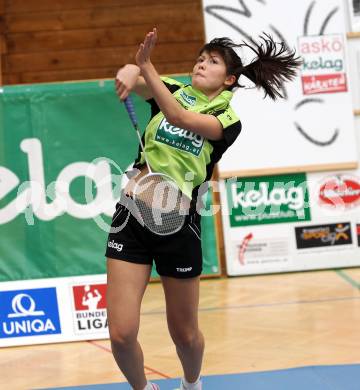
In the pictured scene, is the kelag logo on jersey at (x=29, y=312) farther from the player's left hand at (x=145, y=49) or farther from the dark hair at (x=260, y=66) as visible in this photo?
the player's left hand at (x=145, y=49)

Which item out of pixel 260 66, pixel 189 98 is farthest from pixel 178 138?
pixel 260 66

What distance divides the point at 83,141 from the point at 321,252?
2.28m

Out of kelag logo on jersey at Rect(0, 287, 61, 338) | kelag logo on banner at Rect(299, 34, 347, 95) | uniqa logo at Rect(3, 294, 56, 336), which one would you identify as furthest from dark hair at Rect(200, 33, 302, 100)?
kelag logo on banner at Rect(299, 34, 347, 95)

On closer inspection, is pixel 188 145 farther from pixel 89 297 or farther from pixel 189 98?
pixel 89 297

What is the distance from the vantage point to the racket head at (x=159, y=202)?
3049mm

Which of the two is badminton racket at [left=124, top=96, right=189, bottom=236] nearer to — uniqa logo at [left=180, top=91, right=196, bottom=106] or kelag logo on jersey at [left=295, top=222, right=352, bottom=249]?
uniqa logo at [left=180, top=91, right=196, bottom=106]

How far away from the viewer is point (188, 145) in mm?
3049

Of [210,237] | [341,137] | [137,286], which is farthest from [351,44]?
[137,286]

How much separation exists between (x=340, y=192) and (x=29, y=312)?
320 centimetres

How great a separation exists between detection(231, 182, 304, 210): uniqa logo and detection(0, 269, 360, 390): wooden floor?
800 millimetres

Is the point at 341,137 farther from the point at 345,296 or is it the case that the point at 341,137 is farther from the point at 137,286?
the point at 137,286

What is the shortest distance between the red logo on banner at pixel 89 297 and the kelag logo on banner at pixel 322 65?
2.94 m

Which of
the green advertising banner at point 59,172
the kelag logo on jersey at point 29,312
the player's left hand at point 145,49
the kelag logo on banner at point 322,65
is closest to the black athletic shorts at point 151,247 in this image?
the player's left hand at point 145,49

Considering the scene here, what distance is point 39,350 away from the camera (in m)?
4.75
